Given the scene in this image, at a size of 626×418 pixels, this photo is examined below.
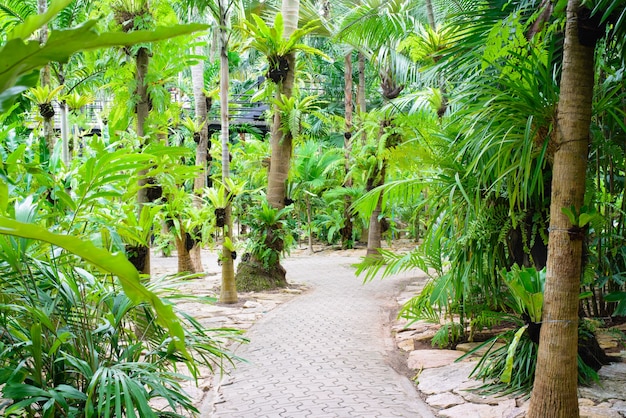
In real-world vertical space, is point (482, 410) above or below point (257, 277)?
below

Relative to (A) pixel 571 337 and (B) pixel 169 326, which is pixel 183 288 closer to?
(A) pixel 571 337

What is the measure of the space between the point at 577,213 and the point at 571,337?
0.60m

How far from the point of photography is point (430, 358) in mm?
4742

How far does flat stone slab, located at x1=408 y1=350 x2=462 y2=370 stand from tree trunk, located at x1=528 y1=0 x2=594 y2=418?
170 cm

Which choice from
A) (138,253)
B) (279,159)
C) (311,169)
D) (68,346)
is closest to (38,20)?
(68,346)

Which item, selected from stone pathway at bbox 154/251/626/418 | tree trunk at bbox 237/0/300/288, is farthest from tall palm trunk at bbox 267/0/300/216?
stone pathway at bbox 154/251/626/418

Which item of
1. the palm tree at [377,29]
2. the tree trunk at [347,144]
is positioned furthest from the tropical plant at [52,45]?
the tree trunk at [347,144]

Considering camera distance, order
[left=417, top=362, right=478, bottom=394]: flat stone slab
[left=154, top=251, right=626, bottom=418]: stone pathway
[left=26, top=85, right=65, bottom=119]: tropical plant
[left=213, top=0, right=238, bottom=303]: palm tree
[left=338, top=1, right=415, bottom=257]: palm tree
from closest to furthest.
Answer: [left=154, top=251, right=626, bottom=418]: stone pathway < [left=417, top=362, right=478, bottom=394]: flat stone slab < [left=26, top=85, right=65, bottom=119]: tropical plant < [left=213, top=0, right=238, bottom=303]: palm tree < [left=338, top=1, right=415, bottom=257]: palm tree

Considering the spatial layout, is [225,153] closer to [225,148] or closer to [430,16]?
[225,148]

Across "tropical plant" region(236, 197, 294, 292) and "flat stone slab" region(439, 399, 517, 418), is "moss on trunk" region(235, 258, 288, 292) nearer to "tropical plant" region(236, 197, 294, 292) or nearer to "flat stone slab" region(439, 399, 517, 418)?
"tropical plant" region(236, 197, 294, 292)

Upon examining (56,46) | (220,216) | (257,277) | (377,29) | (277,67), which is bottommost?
(257,277)

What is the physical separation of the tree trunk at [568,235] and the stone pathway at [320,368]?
3.25ft

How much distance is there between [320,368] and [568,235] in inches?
91.1

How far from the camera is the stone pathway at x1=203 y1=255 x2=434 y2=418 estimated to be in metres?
3.71
